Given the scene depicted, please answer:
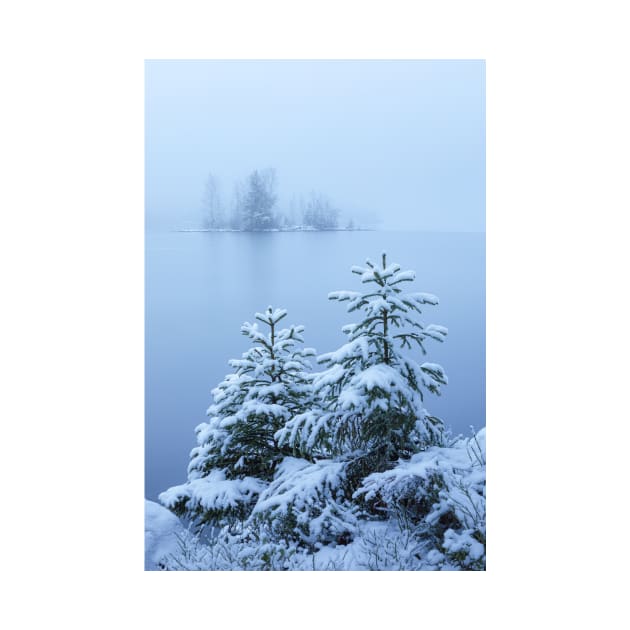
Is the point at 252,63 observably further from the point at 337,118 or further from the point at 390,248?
the point at 390,248

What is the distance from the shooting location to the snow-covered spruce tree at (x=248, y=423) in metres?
4.09

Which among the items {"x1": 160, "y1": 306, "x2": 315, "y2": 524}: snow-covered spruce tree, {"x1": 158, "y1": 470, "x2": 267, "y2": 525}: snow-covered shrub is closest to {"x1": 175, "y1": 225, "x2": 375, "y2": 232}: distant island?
{"x1": 160, "y1": 306, "x2": 315, "y2": 524}: snow-covered spruce tree

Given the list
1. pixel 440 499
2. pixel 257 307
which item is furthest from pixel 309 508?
pixel 257 307

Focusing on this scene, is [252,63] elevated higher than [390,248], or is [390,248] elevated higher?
[252,63]

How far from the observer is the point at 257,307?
434 centimetres

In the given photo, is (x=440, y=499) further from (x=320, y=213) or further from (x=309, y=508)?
(x=320, y=213)

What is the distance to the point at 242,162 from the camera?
4.27m

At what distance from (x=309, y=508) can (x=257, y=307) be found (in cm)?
145

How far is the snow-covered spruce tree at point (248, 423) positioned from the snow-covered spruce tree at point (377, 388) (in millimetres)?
177

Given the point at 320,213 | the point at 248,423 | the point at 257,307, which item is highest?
the point at 320,213

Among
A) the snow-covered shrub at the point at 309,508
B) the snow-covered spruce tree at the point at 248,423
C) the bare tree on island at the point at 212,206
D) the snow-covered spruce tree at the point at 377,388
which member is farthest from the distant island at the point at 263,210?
the snow-covered shrub at the point at 309,508

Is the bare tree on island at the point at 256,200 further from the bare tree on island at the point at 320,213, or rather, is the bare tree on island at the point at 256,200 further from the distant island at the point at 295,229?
the bare tree on island at the point at 320,213
